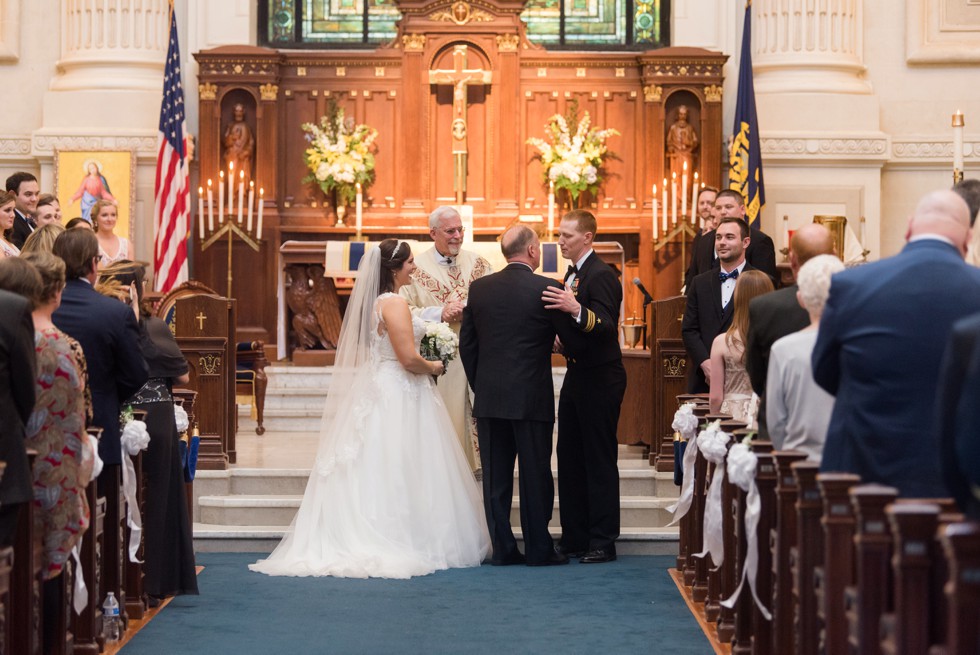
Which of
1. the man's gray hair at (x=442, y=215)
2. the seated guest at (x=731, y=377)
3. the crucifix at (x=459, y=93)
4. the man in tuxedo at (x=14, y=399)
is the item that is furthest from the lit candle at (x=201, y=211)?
the man in tuxedo at (x=14, y=399)

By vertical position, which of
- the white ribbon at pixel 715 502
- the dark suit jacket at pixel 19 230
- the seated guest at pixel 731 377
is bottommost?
the white ribbon at pixel 715 502

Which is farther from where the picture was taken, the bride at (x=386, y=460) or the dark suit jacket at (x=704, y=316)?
the dark suit jacket at (x=704, y=316)

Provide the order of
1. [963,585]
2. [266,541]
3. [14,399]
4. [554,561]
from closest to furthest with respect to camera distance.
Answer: [963,585]
[14,399]
[554,561]
[266,541]

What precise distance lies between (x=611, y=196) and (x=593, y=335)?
246 inches

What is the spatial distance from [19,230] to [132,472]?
3072 millimetres

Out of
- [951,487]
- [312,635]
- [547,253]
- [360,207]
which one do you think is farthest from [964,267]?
[360,207]

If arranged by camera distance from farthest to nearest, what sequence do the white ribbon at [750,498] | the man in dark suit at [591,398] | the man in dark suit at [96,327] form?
1. the man in dark suit at [591,398]
2. the man in dark suit at [96,327]
3. the white ribbon at [750,498]

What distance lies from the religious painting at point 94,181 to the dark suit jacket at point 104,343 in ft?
25.6

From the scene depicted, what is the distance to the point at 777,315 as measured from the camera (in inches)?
235

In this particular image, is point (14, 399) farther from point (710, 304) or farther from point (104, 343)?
point (710, 304)

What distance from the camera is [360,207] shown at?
44.3 ft

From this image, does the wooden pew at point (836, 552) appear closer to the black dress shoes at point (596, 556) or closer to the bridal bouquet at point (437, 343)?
the black dress shoes at point (596, 556)

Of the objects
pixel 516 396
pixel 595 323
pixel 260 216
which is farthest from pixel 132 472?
pixel 260 216

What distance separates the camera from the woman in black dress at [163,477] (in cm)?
695
